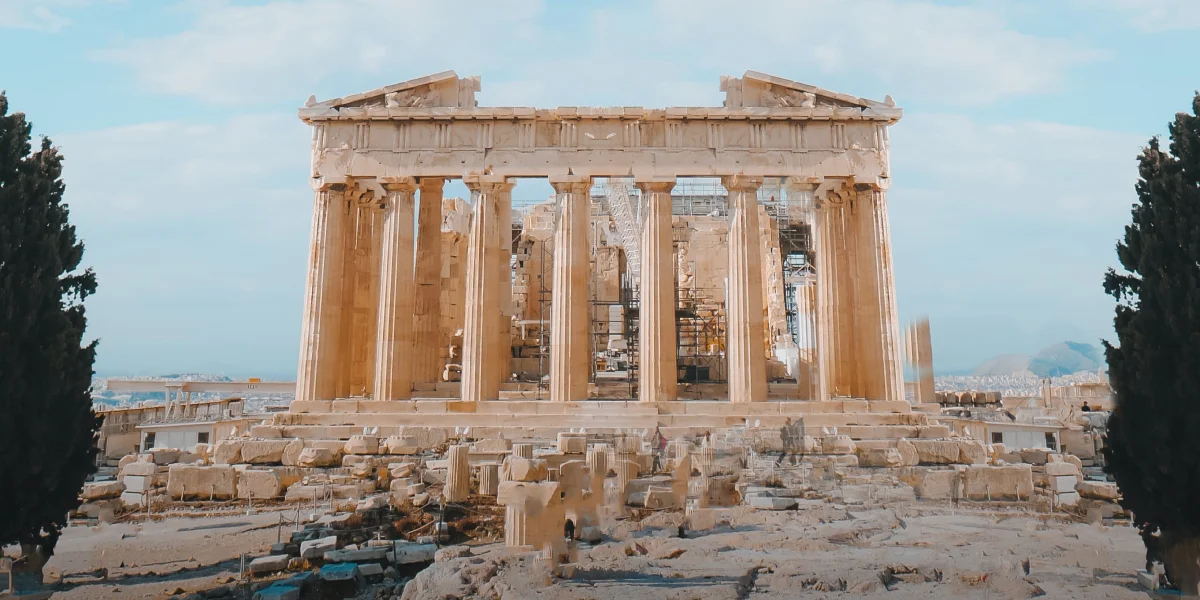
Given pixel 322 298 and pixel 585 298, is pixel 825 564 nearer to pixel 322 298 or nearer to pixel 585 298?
pixel 585 298

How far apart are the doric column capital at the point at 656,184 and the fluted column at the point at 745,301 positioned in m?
1.65

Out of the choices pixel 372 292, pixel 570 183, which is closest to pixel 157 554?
pixel 372 292

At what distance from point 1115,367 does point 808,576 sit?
4038 mm

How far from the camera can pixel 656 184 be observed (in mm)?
21547

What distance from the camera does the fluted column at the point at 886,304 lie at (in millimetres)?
20766

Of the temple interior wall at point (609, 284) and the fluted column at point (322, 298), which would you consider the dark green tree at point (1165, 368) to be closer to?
the fluted column at point (322, 298)

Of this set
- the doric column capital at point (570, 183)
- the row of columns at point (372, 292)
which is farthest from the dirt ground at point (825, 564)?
the row of columns at point (372, 292)

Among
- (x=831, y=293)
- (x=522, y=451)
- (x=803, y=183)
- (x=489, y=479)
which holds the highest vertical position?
(x=803, y=183)

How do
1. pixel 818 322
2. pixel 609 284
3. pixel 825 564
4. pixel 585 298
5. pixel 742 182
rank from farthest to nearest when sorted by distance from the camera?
pixel 609 284 < pixel 818 322 < pixel 742 182 < pixel 585 298 < pixel 825 564

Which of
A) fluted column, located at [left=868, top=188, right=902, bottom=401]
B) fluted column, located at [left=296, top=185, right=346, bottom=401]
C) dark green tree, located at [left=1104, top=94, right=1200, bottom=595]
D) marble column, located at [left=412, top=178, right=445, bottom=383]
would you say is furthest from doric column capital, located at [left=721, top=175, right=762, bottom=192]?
dark green tree, located at [left=1104, top=94, right=1200, bottom=595]

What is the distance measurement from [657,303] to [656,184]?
3355mm

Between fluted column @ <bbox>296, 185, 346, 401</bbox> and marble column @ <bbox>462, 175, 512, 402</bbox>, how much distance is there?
3701mm

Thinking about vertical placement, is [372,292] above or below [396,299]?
above

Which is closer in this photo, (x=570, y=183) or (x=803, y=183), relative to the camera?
(x=570, y=183)
